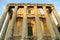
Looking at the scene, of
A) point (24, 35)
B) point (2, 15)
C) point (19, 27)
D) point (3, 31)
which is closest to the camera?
point (24, 35)

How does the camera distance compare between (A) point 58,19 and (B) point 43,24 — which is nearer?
(A) point 58,19

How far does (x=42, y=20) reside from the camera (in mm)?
21844

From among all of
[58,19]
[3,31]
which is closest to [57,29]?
[58,19]

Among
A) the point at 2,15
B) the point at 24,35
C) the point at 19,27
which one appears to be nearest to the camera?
the point at 24,35

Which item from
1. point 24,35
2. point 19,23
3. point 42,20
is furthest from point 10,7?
point 24,35

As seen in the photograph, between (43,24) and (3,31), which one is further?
(43,24)

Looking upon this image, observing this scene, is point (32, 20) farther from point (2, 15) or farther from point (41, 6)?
point (2, 15)

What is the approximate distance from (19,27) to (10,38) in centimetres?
548

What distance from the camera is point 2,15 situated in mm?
18875

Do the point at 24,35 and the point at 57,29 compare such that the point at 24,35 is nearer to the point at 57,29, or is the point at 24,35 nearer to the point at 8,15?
the point at 57,29

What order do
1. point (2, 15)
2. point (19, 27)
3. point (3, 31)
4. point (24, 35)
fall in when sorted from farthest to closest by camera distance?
point (19, 27) < point (2, 15) < point (3, 31) < point (24, 35)

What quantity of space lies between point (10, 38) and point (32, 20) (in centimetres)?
742

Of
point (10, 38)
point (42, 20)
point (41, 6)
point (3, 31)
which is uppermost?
point (41, 6)

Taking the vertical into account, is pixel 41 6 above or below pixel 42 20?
above
